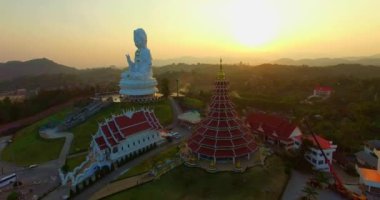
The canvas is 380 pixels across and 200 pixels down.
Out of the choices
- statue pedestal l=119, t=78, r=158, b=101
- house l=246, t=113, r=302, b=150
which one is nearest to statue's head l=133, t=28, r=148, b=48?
statue pedestal l=119, t=78, r=158, b=101

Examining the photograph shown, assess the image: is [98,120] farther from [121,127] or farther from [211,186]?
[211,186]

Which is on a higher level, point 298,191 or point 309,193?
point 309,193

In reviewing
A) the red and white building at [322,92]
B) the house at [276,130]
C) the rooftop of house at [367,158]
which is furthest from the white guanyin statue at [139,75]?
the red and white building at [322,92]

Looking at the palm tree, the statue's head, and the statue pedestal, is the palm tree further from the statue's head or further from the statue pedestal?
the statue's head

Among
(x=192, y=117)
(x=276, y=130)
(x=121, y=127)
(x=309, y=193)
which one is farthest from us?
(x=192, y=117)

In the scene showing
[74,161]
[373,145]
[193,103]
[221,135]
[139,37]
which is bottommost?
[74,161]

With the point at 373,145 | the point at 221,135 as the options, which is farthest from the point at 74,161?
the point at 373,145
